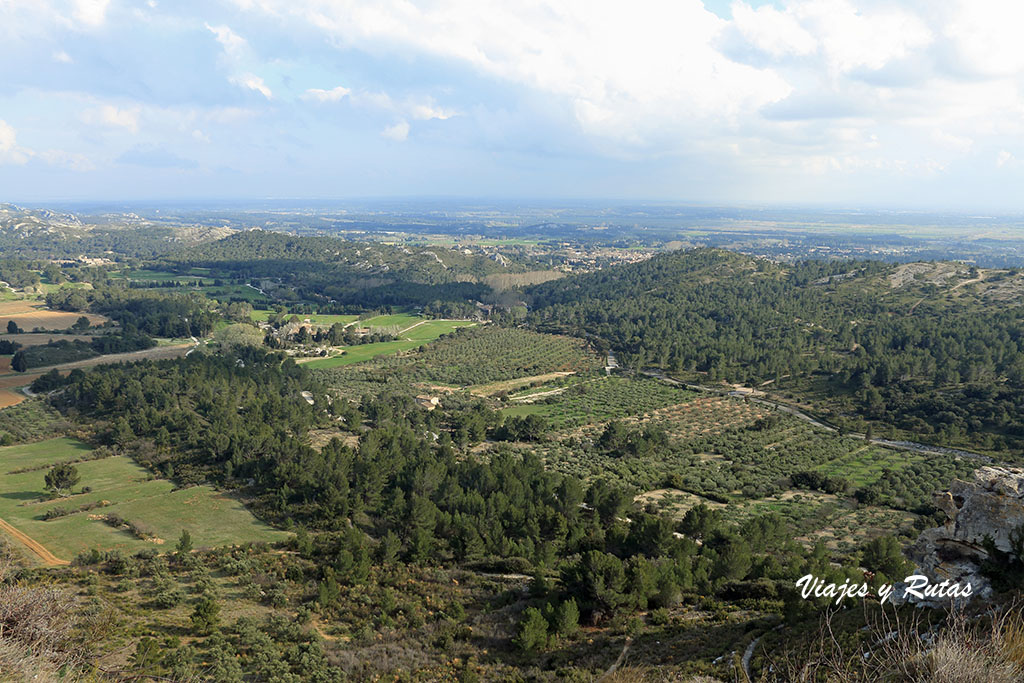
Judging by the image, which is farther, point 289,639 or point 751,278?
point 751,278

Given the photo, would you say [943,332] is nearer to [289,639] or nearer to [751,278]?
[751,278]

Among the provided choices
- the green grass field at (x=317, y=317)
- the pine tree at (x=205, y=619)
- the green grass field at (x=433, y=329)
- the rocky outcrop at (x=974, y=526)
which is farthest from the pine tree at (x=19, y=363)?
the rocky outcrop at (x=974, y=526)

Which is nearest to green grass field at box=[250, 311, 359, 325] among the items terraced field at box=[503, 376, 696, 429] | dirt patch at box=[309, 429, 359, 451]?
terraced field at box=[503, 376, 696, 429]

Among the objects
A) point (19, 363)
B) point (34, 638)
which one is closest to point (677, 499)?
point (34, 638)

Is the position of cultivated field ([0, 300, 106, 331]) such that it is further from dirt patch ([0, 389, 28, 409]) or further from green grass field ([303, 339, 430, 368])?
green grass field ([303, 339, 430, 368])

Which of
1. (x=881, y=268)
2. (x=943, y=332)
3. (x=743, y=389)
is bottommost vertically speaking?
(x=743, y=389)

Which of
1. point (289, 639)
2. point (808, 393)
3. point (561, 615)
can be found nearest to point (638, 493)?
point (561, 615)
